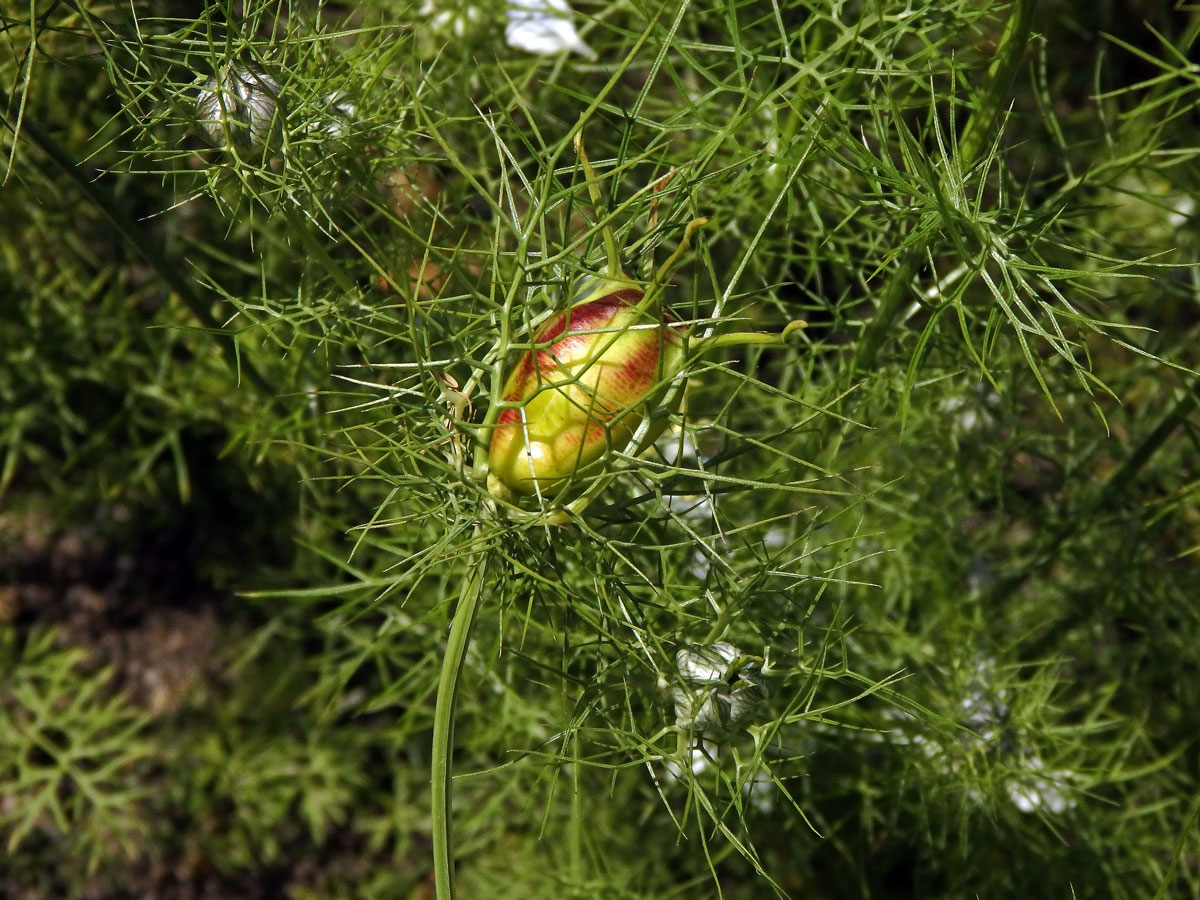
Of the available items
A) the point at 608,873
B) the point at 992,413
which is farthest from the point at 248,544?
the point at 992,413

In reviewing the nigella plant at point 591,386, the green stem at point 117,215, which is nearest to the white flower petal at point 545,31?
the green stem at point 117,215

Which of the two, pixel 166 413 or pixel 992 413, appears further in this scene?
pixel 166 413

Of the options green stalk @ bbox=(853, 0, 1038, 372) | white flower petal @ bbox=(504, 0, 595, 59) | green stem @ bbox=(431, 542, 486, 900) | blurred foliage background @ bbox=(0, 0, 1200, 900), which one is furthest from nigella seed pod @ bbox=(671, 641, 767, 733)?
white flower petal @ bbox=(504, 0, 595, 59)

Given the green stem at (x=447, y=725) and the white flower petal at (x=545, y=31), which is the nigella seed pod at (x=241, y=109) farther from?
the white flower petal at (x=545, y=31)

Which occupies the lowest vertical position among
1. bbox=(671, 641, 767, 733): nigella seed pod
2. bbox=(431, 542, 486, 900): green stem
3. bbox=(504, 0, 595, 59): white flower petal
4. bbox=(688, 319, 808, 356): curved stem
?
bbox=(671, 641, 767, 733): nigella seed pod

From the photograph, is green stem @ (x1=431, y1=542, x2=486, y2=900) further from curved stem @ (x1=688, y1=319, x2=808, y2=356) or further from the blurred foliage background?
curved stem @ (x1=688, y1=319, x2=808, y2=356)

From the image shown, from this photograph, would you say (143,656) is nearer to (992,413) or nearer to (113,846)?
(113,846)

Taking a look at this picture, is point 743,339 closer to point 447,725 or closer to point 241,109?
point 447,725
